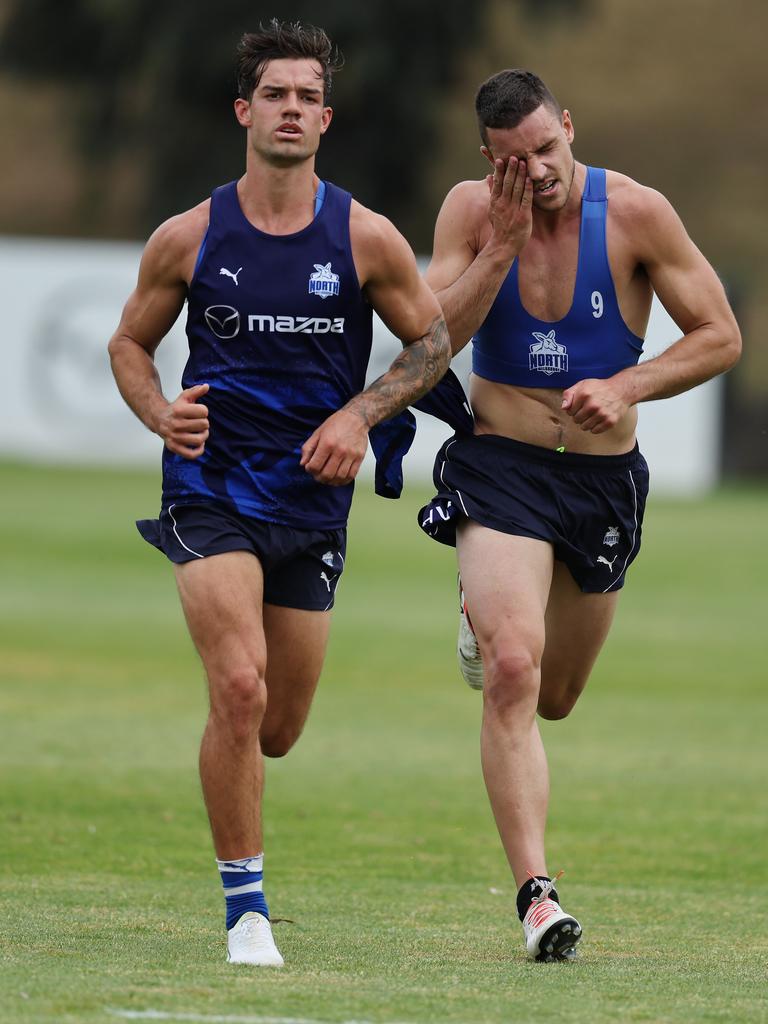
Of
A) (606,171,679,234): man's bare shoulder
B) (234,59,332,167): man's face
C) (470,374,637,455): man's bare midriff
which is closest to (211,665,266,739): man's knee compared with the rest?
(470,374,637,455): man's bare midriff

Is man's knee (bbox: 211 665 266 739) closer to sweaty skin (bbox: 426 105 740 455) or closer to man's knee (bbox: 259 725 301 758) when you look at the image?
man's knee (bbox: 259 725 301 758)

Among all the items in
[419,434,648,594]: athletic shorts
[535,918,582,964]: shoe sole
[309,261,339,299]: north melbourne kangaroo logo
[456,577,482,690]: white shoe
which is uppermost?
[309,261,339,299]: north melbourne kangaroo logo

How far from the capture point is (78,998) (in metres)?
4.95

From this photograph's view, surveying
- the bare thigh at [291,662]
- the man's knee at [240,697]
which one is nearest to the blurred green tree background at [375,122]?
the bare thigh at [291,662]

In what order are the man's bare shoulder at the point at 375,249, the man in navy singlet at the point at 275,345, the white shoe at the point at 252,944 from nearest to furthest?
the white shoe at the point at 252,944 → the man in navy singlet at the point at 275,345 → the man's bare shoulder at the point at 375,249

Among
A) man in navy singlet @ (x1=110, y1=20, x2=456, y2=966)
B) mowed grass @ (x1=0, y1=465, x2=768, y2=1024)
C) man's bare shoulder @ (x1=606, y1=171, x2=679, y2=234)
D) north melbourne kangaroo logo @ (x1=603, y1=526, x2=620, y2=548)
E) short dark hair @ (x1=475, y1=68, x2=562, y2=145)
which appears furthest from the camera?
north melbourne kangaroo logo @ (x1=603, y1=526, x2=620, y2=548)

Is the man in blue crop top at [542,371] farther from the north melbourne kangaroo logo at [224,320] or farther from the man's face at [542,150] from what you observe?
the north melbourne kangaroo logo at [224,320]

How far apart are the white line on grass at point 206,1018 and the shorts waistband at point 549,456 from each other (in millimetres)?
2726

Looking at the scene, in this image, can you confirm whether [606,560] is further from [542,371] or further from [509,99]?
[509,99]

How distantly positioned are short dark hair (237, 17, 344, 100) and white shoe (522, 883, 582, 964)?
275 cm

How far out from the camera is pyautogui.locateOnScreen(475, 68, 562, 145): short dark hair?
22.0 ft

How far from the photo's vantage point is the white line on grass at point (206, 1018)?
4711 mm

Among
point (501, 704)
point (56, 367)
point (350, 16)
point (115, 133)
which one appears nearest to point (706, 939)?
point (501, 704)

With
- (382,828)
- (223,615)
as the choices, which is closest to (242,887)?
(223,615)
